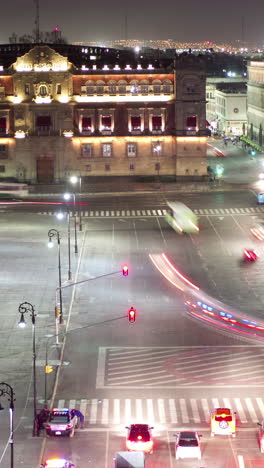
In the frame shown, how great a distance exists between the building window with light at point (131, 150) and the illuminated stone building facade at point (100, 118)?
14 cm

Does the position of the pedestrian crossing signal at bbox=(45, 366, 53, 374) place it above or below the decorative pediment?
below

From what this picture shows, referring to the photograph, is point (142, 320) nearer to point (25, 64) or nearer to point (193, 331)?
point (193, 331)

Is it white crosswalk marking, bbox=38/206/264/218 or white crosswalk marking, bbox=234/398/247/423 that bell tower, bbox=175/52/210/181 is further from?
white crosswalk marking, bbox=234/398/247/423

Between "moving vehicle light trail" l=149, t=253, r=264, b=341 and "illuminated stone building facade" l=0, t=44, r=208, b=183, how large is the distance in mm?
60597

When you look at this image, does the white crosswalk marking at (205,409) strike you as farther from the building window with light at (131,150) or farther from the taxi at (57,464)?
the building window with light at (131,150)

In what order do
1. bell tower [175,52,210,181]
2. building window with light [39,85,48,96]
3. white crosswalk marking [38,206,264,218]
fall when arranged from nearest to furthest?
1. white crosswalk marking [38,206,264,218]
2. building window with light [39,85,48,96]
3. bell tower [175,52,210,181]

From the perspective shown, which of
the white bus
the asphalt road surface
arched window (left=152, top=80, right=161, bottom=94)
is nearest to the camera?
the asphalt road surface

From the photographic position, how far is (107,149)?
154625mm

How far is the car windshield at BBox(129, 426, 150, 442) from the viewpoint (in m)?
52.1

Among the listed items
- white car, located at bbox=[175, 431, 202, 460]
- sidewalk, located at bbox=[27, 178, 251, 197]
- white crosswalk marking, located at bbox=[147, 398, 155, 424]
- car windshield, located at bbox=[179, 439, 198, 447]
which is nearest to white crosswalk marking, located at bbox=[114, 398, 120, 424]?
white crosswalk marking, located at bbox=[147, 398, 155, 424]

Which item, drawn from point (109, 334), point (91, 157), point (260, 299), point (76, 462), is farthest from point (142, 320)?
point (91, 157)

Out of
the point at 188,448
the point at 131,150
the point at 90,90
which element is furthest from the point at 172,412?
the point at 90,90

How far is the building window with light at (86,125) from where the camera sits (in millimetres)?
153000

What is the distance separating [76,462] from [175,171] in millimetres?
107911
